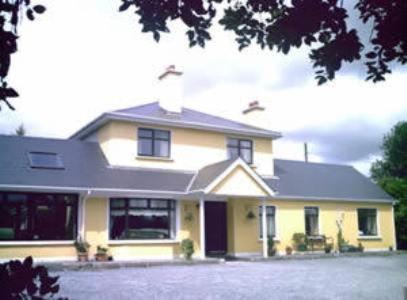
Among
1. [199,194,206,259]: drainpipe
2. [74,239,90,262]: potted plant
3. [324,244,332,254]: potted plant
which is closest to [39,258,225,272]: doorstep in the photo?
[74,239,90,262]: potted plant

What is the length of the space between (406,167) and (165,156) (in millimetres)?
27319

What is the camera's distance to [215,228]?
2223 cm

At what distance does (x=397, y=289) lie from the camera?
1190 centimetres

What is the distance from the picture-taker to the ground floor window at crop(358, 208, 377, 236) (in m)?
27.6

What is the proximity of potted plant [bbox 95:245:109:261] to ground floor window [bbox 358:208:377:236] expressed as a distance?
1537 cm

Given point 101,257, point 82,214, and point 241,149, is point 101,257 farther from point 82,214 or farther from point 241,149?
point 241,149

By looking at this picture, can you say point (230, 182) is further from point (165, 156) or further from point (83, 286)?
point (83, 286)

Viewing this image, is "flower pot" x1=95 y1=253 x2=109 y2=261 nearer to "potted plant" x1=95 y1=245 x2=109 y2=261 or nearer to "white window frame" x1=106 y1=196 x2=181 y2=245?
"potted plant" x1=95 y1=245 x2=109 y2=261

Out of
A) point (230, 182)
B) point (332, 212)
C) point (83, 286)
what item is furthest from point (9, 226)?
point (332, 212)

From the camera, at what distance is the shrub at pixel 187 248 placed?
19.7 meters

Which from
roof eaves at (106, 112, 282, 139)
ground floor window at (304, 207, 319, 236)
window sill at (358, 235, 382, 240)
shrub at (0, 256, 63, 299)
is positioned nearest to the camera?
shrub at (0, 256, 63, 299)

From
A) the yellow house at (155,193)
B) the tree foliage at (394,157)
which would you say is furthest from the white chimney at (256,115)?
the tree foliage at (394,157)

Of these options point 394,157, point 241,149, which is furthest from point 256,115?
point 394,157

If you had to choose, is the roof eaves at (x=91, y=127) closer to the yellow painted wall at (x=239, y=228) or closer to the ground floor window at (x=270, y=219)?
the yellow painted wall at (x=239, y=228)
